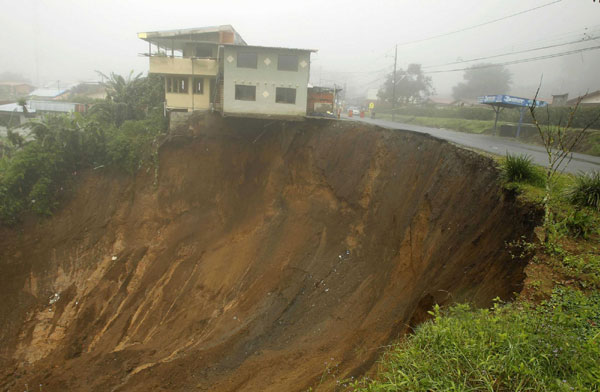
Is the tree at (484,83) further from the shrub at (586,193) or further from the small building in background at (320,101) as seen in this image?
the shrub at (586,193)

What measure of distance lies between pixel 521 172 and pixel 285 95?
1399 centimetres

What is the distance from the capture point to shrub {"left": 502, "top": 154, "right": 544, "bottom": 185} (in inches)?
385

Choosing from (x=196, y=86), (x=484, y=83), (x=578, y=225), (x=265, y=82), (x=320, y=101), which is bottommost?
(x=578, y=225)

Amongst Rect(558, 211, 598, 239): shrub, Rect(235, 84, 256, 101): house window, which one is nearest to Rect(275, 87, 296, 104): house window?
Rect(235, 84, 256, 101): house window

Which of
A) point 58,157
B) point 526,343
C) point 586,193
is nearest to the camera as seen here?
point 526,343

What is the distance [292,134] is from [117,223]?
34.3 ft

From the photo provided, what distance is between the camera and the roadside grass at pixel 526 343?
13.7ft

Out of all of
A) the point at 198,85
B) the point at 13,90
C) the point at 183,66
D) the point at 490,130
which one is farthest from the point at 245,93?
the point at 13,90

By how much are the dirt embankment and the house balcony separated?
3.63m

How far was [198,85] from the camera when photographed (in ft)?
75.8

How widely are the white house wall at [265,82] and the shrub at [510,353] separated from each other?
17.2 metres

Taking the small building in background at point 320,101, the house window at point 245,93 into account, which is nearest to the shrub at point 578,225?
the small building in background at point 320,101

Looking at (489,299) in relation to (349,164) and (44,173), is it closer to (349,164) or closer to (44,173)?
(349,164)

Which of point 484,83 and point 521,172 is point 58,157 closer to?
point 521,172
